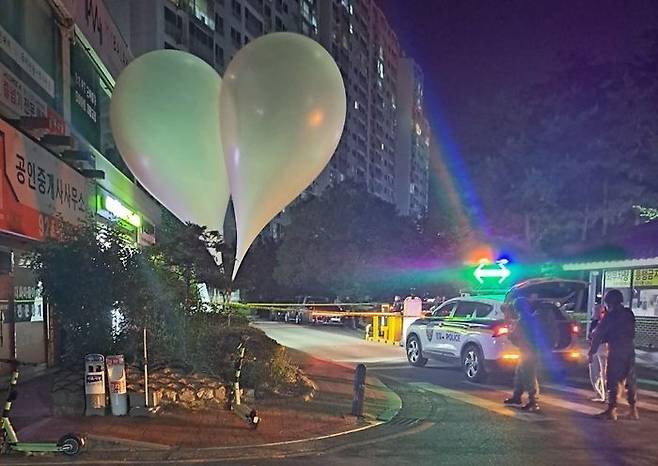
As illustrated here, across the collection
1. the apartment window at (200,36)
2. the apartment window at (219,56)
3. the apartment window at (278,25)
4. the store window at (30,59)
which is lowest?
the store window at (30,59)

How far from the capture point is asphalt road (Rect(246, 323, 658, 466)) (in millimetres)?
6926

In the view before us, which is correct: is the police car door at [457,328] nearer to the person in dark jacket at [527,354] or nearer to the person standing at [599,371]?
the person standing at [599,371]

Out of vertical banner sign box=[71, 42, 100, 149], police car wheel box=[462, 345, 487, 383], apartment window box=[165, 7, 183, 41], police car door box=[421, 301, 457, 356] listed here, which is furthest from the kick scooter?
apartment window box=[165, 7, 183, 41]

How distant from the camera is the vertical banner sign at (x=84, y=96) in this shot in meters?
15.4

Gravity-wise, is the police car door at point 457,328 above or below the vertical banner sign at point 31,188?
below

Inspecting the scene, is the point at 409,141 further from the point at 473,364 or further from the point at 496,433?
the point at 496,433

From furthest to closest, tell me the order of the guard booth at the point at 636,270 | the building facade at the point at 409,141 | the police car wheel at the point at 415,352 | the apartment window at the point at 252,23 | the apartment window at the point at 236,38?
1. the building facade at the point at 409,141
2. the apartment window at the point at 252,23
3. the apartment window at the point at 236,38
4. the guard booth at the point at 636,270
5. the police car wheel at the point at 415,352

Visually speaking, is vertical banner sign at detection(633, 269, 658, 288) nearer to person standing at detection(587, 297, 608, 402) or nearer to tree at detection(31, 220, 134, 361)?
person standing at detection(587, 297, 608, 402)

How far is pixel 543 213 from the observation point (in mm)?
25047

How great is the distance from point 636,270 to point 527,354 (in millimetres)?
10052

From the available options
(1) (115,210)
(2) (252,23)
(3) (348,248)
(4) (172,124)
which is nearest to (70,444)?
(4) (172,124)

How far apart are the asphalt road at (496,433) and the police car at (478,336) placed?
483mm

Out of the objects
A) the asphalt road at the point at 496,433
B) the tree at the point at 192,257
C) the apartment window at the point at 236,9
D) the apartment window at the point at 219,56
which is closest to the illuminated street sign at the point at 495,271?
the asphalt road at the point at 496,433

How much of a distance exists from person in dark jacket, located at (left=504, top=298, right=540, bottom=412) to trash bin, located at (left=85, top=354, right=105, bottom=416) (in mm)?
6106
